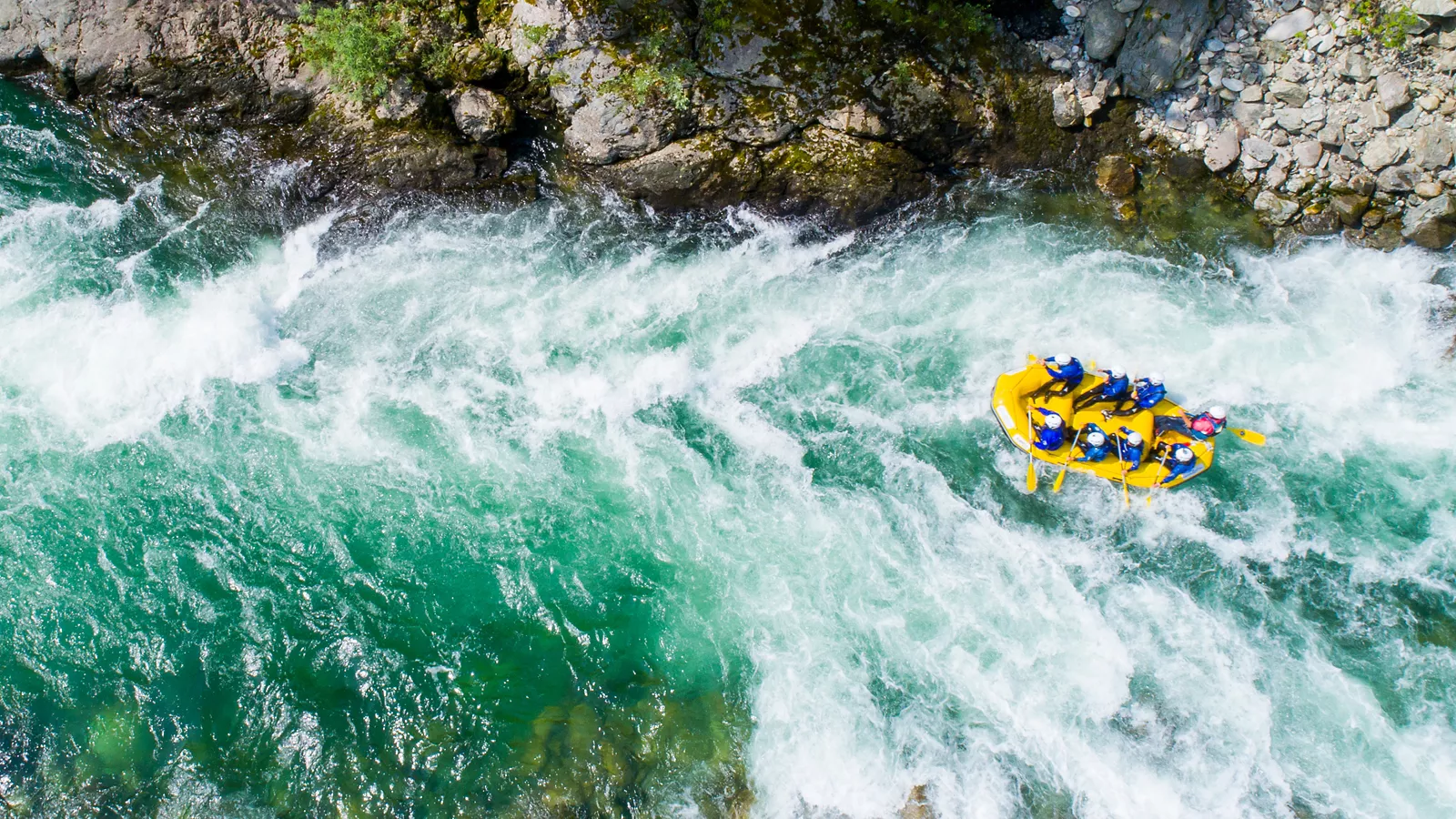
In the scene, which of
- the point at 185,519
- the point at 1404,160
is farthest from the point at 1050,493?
the point at 185,519

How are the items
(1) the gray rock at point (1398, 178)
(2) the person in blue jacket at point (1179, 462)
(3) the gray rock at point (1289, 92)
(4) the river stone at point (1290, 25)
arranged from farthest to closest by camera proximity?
(3) the gray rock at point (1289, 92)
(1) the gray rock at point (1398, 178)
(4) the river stone at point (1290, 25)
(2) the person in blue jacket at point (1179, 462)

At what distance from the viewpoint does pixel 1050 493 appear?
10.8 metres

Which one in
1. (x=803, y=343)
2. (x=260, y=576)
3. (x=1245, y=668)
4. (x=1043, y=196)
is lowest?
(x=1245, y=668)

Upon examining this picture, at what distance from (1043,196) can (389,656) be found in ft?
36.7

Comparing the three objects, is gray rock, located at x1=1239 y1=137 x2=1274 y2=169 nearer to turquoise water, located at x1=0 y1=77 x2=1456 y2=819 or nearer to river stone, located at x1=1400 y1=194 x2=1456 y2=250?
turquoise water, located at x1=0 y1=77 x2=1456 y2=819

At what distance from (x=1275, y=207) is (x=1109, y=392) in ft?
14.5

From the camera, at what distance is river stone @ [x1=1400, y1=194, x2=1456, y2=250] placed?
38.0 feet

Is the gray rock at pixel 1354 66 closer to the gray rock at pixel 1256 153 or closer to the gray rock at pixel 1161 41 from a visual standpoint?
the gray rock at pixel 1256 153

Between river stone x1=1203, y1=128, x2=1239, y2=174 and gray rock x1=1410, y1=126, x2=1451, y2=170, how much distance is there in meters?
2.09

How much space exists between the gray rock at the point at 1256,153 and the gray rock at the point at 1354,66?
1.20 m

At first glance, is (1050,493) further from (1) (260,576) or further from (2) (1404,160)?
(1) (260,576)

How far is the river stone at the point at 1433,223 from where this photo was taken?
11586 mm

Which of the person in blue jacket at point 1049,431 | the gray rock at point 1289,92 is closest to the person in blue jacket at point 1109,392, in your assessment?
the person in blue jacket at point 1049,431

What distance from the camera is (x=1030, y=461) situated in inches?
429
